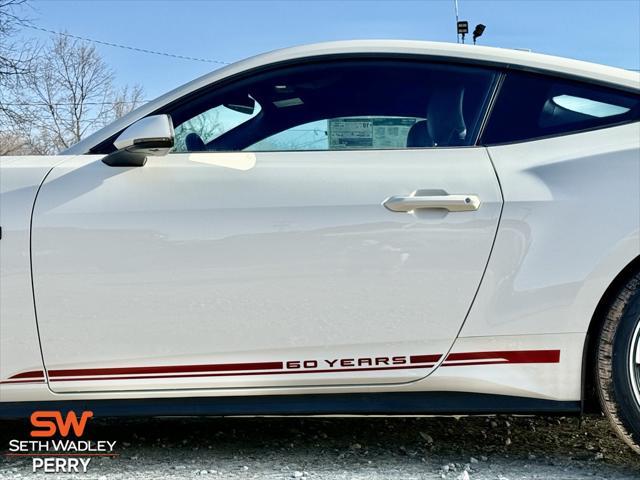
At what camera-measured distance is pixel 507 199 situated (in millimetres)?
2193

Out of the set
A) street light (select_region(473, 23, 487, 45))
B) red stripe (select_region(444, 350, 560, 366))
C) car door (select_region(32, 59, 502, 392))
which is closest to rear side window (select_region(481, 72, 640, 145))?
car door (select_region(32, 59, 502, 392))

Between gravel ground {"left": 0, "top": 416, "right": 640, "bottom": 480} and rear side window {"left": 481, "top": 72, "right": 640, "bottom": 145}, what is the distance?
1.12 meters

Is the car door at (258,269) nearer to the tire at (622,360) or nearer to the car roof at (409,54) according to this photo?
the car roof at (409,54)

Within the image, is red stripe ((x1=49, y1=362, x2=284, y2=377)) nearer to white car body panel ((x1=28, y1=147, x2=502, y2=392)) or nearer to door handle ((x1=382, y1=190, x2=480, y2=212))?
white car body panel ((x1=28, y1=147, x2=502, y2=392))

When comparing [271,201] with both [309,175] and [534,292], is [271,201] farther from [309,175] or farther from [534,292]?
[534,292]

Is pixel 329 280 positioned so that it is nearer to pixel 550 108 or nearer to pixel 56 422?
pixel 550 108

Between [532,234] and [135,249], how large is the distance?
4.23 ft

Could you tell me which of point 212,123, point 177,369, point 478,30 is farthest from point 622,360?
point 478,30

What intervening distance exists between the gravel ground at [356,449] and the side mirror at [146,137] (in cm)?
100

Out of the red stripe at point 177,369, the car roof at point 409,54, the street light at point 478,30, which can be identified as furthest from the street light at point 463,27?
the red stripe at point 177,369

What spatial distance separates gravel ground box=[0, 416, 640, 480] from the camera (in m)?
2.36

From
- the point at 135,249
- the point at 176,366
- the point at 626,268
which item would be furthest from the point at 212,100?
the point at 626,268

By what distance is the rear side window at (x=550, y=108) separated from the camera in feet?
7.59

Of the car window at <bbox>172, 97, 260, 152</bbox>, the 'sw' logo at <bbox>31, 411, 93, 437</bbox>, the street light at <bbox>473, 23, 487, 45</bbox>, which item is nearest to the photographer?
the 'sw' logo at <bbox>31, 411, 93, 437</bbox>
